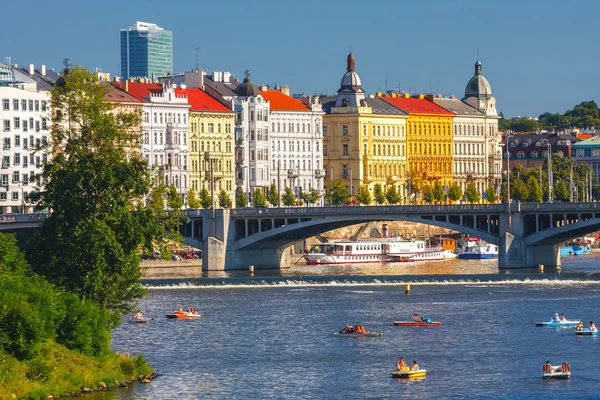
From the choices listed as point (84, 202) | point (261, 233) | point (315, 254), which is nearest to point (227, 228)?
point (261, 233)

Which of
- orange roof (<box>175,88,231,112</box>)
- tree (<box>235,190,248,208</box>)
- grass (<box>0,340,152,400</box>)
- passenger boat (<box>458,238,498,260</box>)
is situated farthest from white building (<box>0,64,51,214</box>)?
grass (<box>0,340,152,400</box>)

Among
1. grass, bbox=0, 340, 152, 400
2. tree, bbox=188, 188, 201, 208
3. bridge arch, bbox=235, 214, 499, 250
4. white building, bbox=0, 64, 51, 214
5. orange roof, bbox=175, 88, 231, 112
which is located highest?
orange roof, bbox=175, 88, 231, 112

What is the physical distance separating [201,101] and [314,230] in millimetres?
41315

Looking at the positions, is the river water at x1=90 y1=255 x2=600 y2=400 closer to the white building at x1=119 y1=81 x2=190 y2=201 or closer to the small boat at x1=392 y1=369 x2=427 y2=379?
the small boat at x1=392 y1=369 x2=427 y2=379

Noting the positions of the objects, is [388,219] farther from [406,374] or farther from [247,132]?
[406,374]

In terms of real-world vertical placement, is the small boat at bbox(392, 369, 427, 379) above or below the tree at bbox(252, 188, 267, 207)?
below

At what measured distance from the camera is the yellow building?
192 meters

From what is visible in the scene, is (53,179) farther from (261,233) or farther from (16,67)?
(16,67)

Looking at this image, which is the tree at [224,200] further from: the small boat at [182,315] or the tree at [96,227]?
the tree at [96,227]

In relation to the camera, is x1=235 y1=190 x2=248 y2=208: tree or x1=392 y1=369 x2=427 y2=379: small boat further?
x1=235 y1=190 x2=248 y2=208: tree

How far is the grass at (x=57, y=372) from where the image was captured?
233 feet

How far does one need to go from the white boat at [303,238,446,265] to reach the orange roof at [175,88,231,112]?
1745 centimetres

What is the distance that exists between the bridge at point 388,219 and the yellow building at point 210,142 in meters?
32.8

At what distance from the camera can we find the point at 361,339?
322 feet
